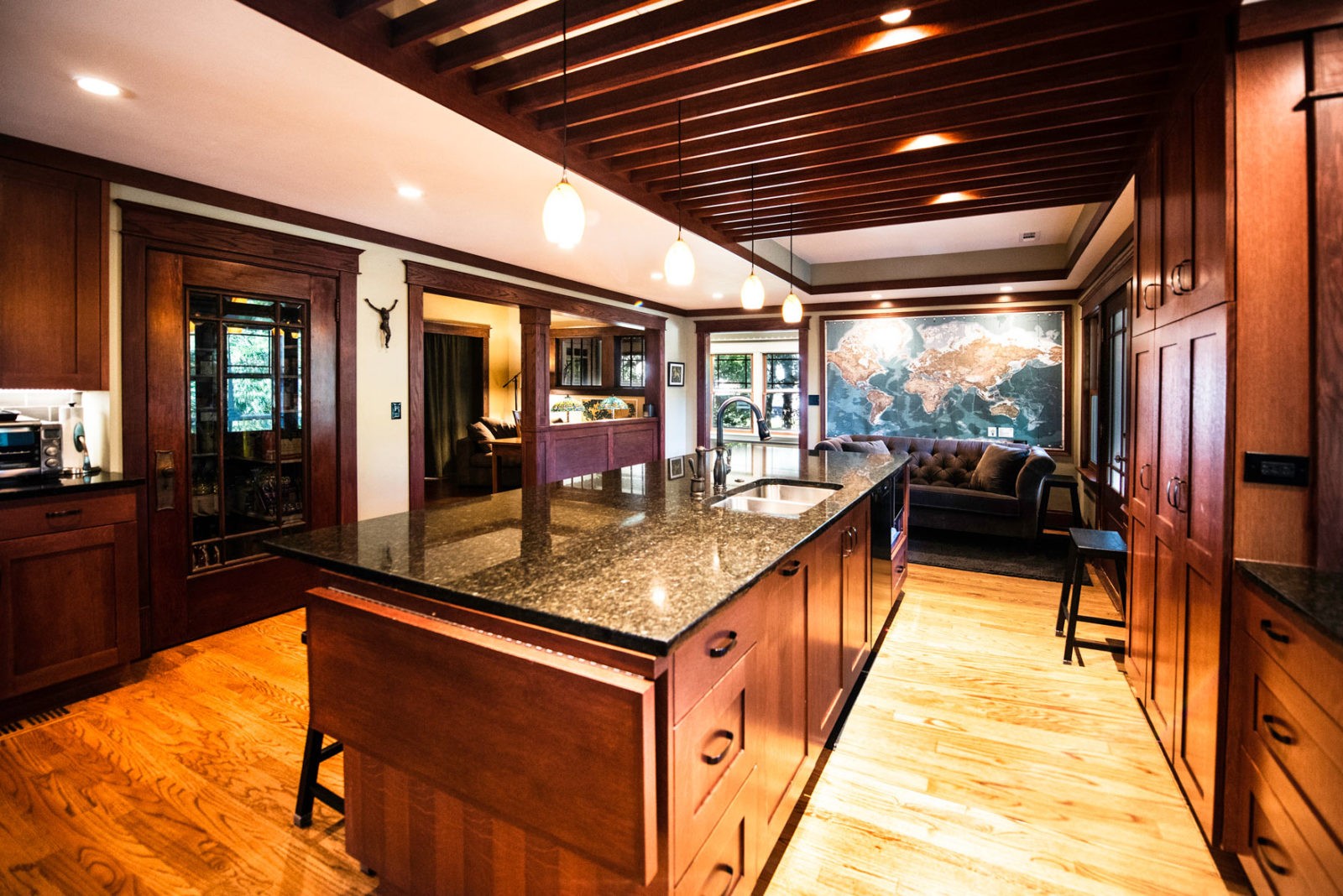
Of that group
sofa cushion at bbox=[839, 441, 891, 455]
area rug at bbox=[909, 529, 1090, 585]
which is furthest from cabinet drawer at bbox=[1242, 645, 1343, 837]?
sofa cushion at bbox=[839, 441, 891, 455]

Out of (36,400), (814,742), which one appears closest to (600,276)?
(36,400)

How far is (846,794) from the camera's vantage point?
2117mm

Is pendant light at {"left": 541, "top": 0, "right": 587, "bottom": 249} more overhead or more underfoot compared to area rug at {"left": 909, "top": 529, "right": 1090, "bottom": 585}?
more overhead

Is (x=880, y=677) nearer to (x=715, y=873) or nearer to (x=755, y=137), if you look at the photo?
(x=715, y=873)

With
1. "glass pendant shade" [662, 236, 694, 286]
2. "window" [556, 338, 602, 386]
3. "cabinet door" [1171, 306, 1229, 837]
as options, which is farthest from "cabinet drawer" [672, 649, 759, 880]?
"window" [556, 338, 602, 386]

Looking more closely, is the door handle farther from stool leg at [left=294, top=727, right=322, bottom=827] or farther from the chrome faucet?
the chrome faucet

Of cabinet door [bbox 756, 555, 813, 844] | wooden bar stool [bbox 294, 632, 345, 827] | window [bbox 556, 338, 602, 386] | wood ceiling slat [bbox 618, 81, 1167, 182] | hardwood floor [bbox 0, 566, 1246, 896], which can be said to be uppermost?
wood ceiling slat [bbox 618, 81, 1167, 182]

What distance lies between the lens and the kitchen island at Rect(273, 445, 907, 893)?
1.14 metres

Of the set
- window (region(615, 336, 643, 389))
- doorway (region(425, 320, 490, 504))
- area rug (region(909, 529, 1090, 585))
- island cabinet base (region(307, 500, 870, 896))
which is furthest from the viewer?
window (region(615, 336, 643, 389))

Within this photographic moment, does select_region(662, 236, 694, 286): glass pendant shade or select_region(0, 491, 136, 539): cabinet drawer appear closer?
select_region(0, 491, 136, 539): cabinet drawer

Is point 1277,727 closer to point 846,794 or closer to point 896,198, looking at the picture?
point 846,794

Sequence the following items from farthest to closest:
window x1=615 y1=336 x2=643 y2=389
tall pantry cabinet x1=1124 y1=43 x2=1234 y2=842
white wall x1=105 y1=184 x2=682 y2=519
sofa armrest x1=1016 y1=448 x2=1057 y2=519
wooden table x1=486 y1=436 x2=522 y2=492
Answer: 1. window x1=615 y1=336 x2=643 y2=389
2. wooden table x1=486 y1=436 x2=522 y2=492
3. sofa armrest x1=1016 y1=448 x2=1057 y2=519
4. white wall x1=105 y1=184 x2=682 y2=519
5. tall pantry cabinet x1=1124 y1=43 x2=1234 y2=842

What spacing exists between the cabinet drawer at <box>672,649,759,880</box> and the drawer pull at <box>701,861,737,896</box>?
128 millimetres

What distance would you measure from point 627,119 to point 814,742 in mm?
2579
